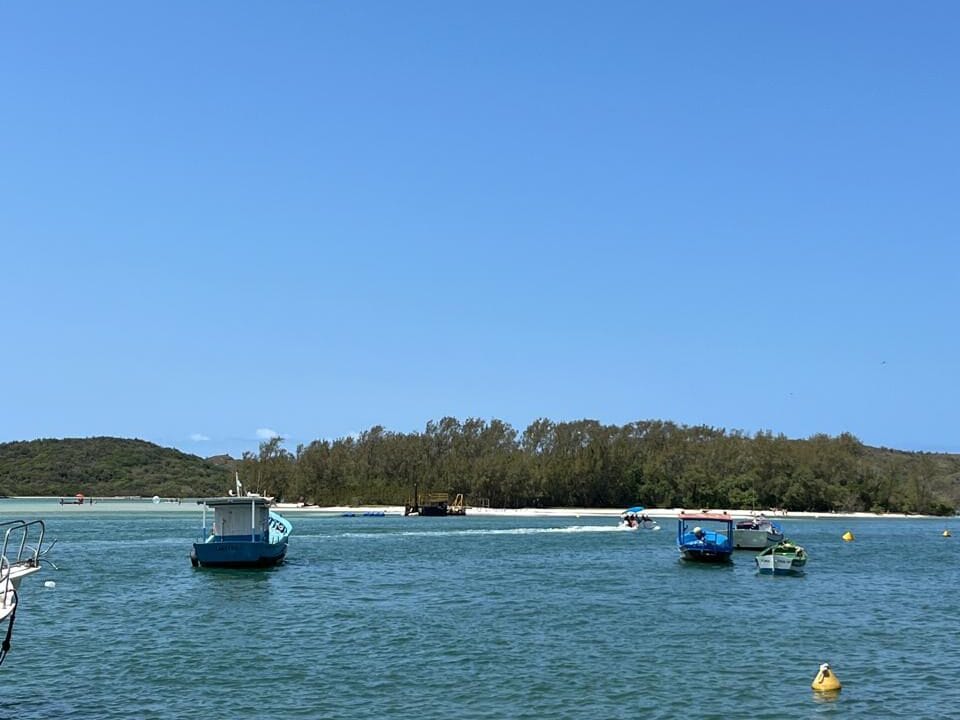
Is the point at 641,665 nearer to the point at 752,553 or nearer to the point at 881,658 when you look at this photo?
the point at 881,658

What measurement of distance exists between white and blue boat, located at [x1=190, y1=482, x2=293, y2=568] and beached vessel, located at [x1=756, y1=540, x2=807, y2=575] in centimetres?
3419

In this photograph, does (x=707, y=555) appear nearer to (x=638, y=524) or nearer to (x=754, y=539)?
(x=754, y=539)

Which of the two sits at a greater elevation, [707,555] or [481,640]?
[707,555]

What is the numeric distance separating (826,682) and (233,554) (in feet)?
163

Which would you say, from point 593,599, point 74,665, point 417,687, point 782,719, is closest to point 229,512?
point 593,599

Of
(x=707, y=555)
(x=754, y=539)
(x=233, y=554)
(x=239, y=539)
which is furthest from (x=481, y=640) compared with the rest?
(x=754, y=539)

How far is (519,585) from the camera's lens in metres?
64.6

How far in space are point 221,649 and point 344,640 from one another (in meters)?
4.89

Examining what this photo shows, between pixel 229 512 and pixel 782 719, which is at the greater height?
pixel 229 512

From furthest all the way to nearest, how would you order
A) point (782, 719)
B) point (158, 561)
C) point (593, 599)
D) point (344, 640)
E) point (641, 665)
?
1. point (158, 561)
2. point (593, 599)
3. point (344, 640)
4. point (641, 665)
5. point (782, 719)

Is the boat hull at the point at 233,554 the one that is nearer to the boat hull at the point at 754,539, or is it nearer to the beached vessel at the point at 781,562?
the beached vessel at the point at 781,562

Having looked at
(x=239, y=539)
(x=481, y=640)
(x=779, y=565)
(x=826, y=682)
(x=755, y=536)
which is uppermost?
(x=239, y=539)

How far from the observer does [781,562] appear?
238 feet

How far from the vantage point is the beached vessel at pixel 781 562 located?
72.4 meters
